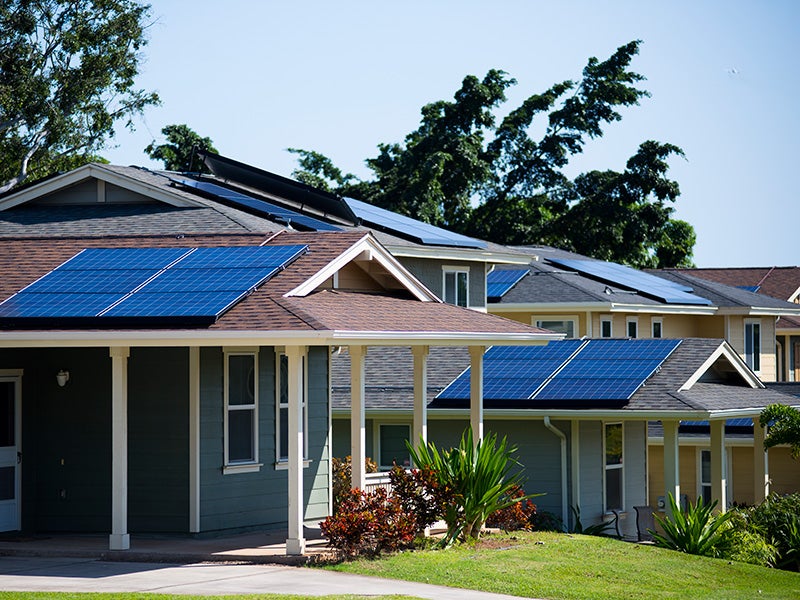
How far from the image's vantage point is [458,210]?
56219 millimetres

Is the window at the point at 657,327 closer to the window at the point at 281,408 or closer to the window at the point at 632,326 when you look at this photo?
the window at the point at 632,326

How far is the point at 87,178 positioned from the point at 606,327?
17.3 metres

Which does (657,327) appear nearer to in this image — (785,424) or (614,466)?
(614,466)

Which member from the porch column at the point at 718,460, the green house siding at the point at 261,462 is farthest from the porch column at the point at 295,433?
the porch column at the point at 718,460

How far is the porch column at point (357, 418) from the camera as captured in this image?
17.8 m

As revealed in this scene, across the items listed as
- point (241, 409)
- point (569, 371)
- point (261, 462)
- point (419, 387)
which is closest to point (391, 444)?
point (569, 371)

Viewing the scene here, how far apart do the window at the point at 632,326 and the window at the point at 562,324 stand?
87.8 inches

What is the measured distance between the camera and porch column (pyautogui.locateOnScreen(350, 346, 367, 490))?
1781 centimetres

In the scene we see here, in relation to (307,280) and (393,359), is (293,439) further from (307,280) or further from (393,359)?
(393,359)

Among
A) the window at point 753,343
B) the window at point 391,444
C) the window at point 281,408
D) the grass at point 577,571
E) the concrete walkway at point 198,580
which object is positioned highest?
the window at point 753,343

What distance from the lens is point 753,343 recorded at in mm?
43688

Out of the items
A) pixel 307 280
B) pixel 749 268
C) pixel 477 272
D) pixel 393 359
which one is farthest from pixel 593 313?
pixel 749 268

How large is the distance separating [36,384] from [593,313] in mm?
19813

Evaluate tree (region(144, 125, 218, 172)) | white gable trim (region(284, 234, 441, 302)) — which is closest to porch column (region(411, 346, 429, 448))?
white gable trim (region(284, 234, 441, 302))
